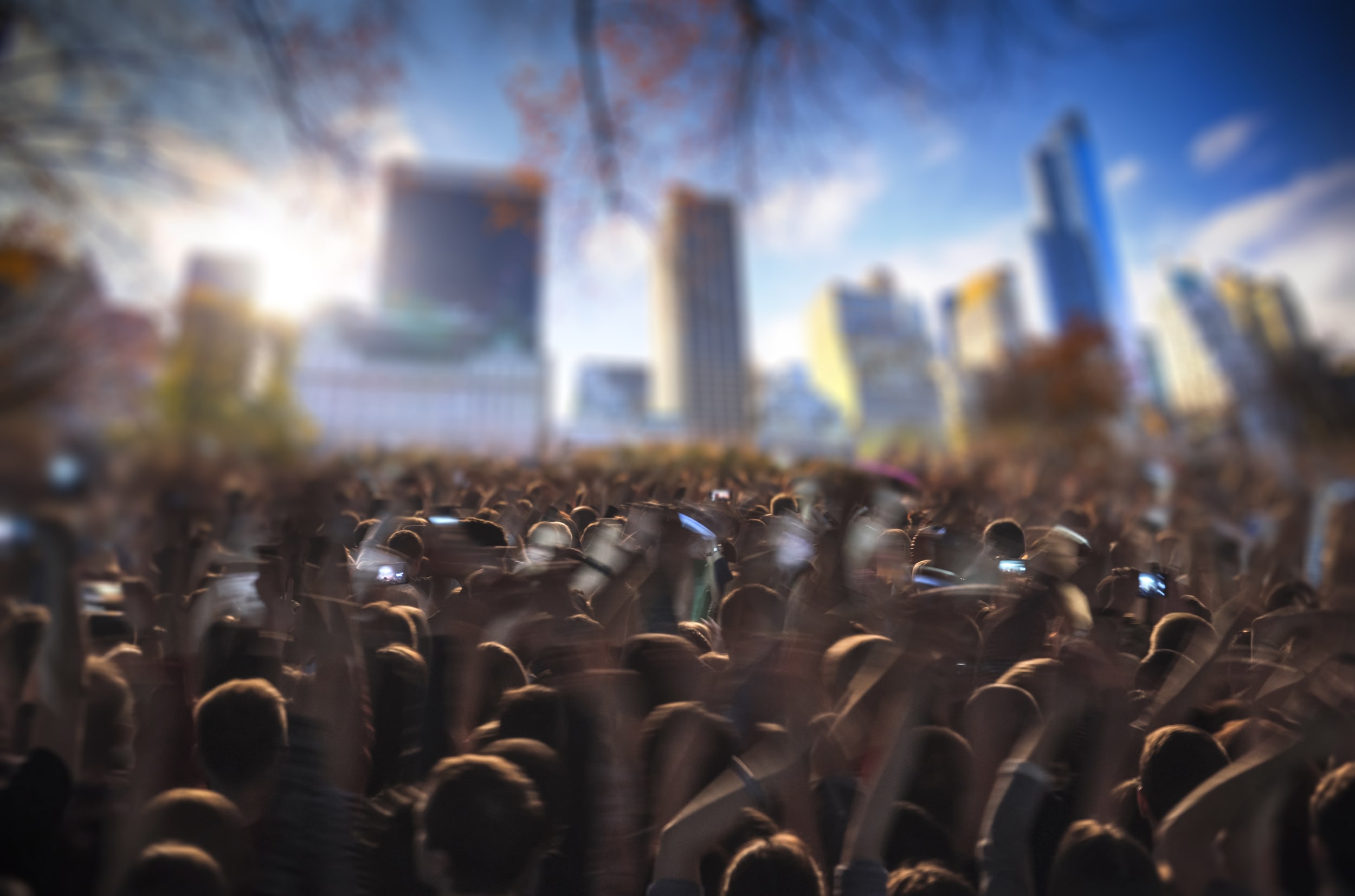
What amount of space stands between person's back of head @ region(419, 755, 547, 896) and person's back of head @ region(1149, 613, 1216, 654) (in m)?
1.64

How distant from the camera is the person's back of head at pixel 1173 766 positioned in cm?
125

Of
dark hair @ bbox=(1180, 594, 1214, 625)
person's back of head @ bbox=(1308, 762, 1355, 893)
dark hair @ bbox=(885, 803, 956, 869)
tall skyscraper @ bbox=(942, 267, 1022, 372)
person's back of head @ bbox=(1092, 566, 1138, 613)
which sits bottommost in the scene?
dark hair @ bbox=(885, 803, 956, 869)

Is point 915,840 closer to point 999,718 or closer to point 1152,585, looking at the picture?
point 999,718

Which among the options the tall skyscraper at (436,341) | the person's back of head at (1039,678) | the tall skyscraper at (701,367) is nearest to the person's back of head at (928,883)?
the person's back of head at (1039,678)

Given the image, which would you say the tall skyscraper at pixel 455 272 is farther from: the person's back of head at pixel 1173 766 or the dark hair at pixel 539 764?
the person's back of head at pixel 1173 766

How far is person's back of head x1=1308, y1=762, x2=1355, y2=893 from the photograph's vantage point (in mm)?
1097

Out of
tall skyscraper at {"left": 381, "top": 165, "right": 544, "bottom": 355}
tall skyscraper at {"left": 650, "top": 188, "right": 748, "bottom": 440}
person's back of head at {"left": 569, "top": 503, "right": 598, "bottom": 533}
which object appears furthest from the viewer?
tall skyscraper at {"left": 381, "top": 165, "right": 544, "bottom": 355}

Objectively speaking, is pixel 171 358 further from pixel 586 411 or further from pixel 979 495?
pixel 586 411

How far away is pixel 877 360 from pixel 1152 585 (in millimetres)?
103306

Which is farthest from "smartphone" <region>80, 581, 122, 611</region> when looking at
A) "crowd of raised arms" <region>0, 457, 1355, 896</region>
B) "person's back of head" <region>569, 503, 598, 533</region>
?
"person's back of head" <region>569, 503, 598, 533</region>

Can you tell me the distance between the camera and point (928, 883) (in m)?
1.13

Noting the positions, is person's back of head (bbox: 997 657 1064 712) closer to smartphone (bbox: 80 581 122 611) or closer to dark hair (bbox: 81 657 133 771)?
dark hair (bbox: 81 657 133 771)

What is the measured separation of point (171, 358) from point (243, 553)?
4728 cm

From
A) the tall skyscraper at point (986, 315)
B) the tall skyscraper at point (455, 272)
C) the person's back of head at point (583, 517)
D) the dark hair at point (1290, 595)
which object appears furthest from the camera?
the tall skyscraper at point (986, 315)
